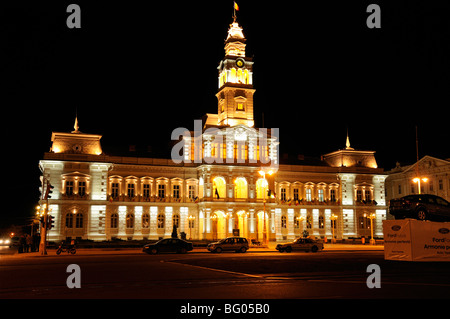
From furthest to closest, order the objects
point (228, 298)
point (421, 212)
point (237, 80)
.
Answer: point (237, 80), point (421, 212), point (228, 298)

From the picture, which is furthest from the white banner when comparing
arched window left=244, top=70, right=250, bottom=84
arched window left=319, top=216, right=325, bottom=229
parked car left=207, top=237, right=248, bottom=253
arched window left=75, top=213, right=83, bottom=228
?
arched window left=244, top=70, right=250, bottom=84

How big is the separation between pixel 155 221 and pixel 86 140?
15123mm

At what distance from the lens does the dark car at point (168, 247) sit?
4216cm

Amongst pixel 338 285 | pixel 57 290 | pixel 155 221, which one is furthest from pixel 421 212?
pixel 155 221

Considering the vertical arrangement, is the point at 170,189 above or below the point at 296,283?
above

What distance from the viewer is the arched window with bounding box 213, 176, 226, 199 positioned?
67875mm

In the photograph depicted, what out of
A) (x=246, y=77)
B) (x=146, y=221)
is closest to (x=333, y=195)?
(x=246, y=77)

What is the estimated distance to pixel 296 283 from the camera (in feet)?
60.6

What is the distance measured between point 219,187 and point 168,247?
29123mm

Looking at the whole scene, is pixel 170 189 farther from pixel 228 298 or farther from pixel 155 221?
pixel 228 298

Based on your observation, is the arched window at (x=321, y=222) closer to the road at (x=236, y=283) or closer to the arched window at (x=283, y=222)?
the arched window at (x=283, y=222)

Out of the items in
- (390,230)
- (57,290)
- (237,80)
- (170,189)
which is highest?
(237,80)

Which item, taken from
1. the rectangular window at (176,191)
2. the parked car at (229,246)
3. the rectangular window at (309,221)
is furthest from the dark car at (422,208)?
Answer: the rectangular window at (309,221)

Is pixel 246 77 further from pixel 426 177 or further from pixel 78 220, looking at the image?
pixel 426 177
